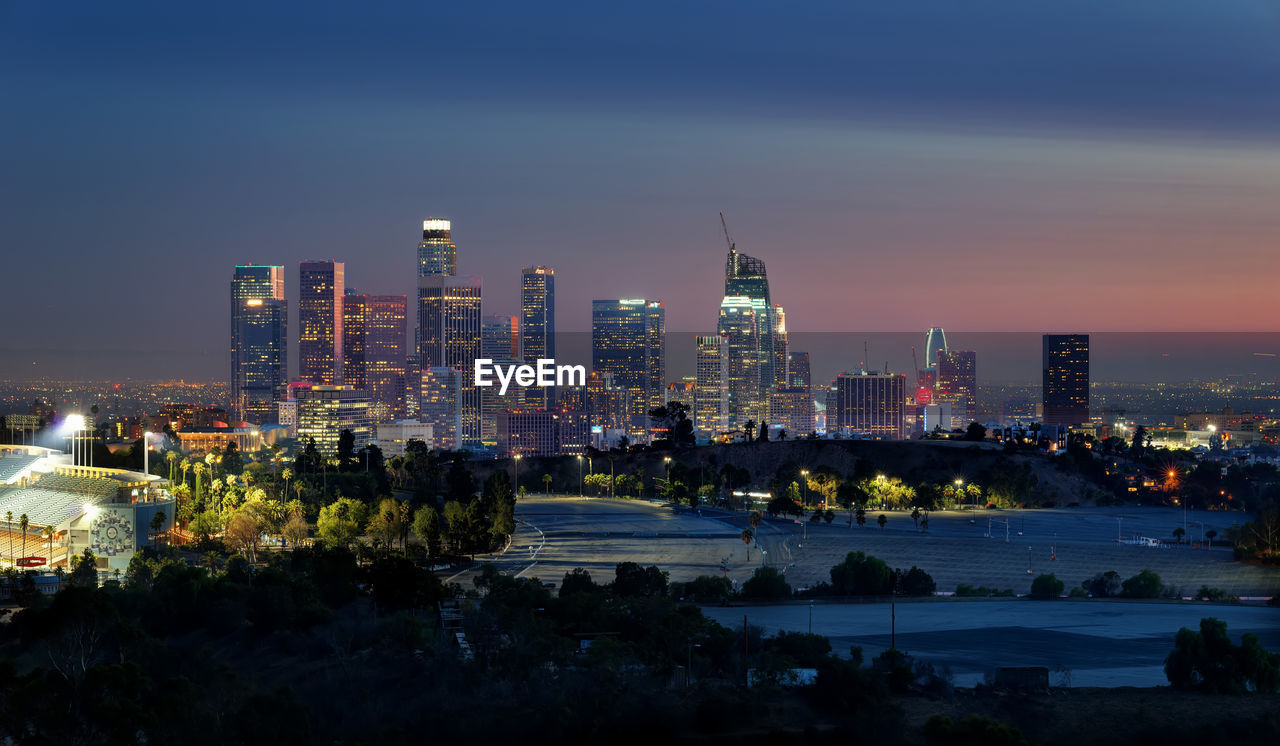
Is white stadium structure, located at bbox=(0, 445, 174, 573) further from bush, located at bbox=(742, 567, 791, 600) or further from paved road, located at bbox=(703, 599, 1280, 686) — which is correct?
paved road, located at bbox=(703, 599, 1280, 686)

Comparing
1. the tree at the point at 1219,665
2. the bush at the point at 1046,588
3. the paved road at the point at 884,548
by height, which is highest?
the tree at the point at 1219,665

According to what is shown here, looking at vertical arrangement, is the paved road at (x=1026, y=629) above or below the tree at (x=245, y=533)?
below

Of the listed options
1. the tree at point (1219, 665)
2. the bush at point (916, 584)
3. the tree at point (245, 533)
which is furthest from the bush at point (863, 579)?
the tree at point (245, 533)

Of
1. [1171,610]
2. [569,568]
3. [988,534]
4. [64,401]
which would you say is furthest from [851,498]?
[64,401]

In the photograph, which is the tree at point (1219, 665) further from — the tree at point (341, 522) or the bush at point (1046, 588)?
the tree at point (341, 522)

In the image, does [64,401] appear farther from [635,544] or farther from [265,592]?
[265,592]

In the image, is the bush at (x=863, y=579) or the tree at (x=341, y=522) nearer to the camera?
the bush at (x=863, y=579)

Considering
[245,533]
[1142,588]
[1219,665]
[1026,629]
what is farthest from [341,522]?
[1219,665]
